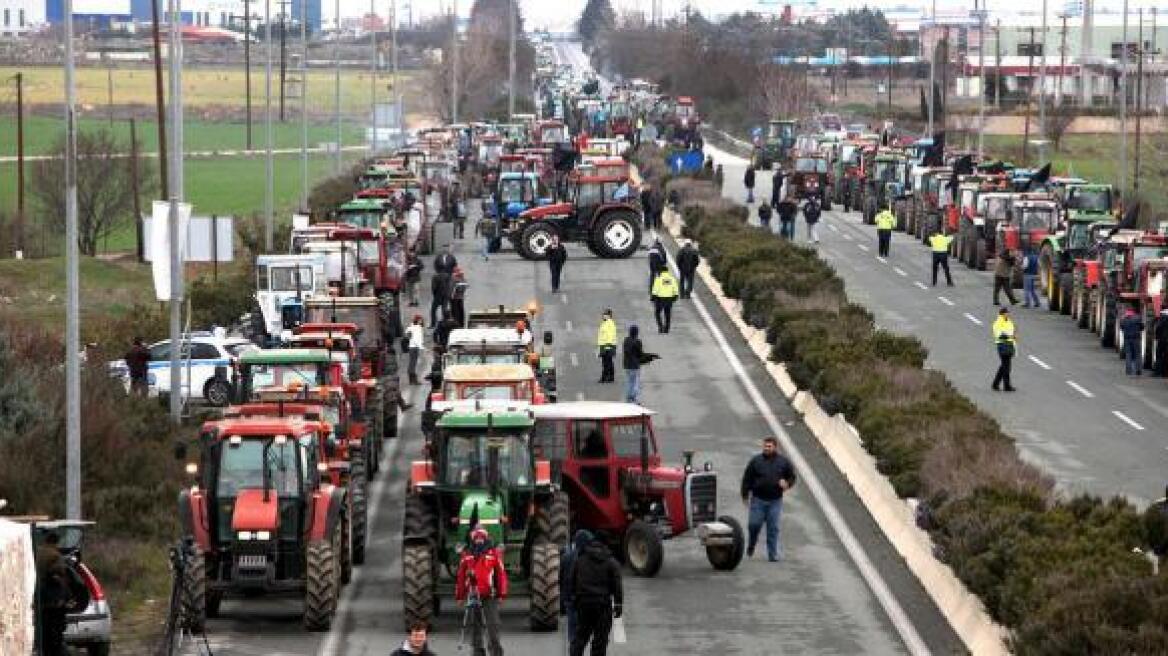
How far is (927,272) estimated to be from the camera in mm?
70688

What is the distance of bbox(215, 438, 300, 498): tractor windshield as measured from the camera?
88.6ft

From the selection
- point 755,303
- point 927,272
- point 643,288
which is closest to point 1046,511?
point 755,303

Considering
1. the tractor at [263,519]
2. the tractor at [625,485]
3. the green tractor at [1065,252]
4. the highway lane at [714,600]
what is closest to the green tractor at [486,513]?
the highway lane at [714,600]

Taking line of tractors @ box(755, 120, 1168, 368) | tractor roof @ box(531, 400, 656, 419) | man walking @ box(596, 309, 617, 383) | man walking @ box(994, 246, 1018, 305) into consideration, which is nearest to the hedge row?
man walking @ box(596, 309, 617, 383)

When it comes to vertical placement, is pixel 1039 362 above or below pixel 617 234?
below

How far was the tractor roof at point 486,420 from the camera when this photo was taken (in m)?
27.7

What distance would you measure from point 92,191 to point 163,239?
50.6 meters

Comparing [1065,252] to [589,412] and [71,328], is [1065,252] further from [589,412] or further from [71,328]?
[71,328]

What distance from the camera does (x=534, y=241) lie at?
70938 mm

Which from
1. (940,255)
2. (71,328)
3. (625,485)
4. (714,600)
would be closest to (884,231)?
(940,255)

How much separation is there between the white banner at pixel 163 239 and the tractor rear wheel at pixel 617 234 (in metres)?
29.7

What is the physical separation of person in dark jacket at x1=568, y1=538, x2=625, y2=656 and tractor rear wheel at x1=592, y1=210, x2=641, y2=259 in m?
46.3

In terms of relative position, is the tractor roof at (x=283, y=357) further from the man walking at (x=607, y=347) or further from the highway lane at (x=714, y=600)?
the man walking at (x=607, y=347)

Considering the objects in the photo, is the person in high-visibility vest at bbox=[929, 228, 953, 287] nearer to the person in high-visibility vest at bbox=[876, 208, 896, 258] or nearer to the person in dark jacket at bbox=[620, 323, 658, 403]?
the person in high-visibility vest at bbox=[876, 208, 896, 258]
